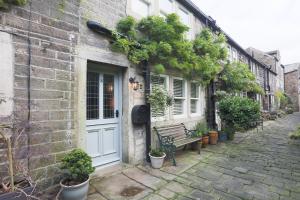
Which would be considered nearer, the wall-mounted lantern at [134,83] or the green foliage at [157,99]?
the wall-mounted lantern at [134,83]

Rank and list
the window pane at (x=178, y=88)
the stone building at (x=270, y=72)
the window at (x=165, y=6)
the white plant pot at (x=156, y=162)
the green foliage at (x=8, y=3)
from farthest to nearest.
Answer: the stone building at (x=270, y=72), the window pane at (x=178, y=88), the window at (x=165, y=6), the white plant pot at (x=156, y=162), the green foliage at (x=8, y=3)

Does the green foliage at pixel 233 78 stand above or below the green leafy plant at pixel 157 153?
above

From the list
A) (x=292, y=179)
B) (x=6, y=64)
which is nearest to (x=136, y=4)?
(x=6, y=64)

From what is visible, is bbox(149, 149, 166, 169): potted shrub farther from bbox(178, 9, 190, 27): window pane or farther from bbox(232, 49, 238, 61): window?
bbox(232, 49, 238, 61): window

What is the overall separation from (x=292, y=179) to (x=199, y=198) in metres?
2.67

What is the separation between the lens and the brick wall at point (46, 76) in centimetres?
→ 319

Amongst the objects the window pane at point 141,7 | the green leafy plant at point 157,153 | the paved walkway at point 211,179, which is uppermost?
the window pane at point 141,7

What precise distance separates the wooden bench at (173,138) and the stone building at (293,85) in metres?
32.6

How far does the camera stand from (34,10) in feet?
11.1

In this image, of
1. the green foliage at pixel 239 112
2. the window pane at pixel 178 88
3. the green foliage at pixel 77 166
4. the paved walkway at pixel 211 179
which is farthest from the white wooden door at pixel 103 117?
the green foliage at pixel 239 112

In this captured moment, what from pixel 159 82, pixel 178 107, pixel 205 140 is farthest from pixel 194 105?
pixel 159 82

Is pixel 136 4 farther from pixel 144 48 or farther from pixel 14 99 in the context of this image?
pixel 14 99

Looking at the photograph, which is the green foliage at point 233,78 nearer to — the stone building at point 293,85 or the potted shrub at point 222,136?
the potted shrub at point 222,136

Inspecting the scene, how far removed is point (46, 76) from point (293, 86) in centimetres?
4002
